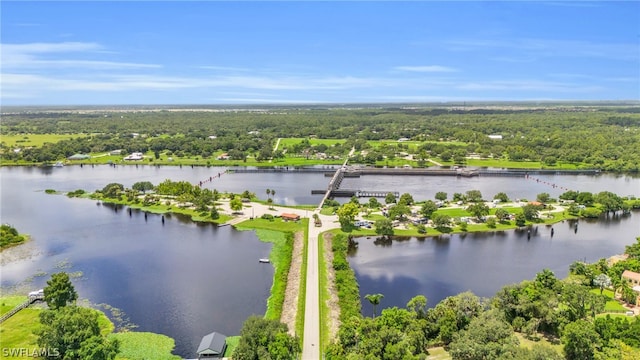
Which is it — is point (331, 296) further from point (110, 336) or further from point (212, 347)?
point (110, 336)

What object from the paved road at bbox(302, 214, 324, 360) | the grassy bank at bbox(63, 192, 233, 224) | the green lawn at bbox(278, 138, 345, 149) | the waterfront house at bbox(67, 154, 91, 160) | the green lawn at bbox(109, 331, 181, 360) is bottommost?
the green lawn at bbox(109, 331, 181, 360)

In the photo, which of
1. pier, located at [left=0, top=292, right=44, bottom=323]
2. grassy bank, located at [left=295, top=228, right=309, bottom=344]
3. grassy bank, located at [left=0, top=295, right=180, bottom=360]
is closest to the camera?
grassy bank, located at [left=0, top=295, right=180, bottom=360]

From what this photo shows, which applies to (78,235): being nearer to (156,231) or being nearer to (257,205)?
(156,231)

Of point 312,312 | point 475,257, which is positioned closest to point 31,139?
point 312,312

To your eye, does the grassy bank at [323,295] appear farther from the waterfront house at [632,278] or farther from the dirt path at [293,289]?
the waterfront house at [632,278]

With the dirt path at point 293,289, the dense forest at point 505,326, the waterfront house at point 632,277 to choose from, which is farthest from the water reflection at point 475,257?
the waterfront house at point 632,277

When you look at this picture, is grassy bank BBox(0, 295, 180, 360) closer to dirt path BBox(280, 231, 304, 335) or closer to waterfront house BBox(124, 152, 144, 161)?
dirt path BBox(280, 231, 304, 335)

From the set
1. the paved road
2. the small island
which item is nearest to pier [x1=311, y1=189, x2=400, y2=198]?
the paved road
